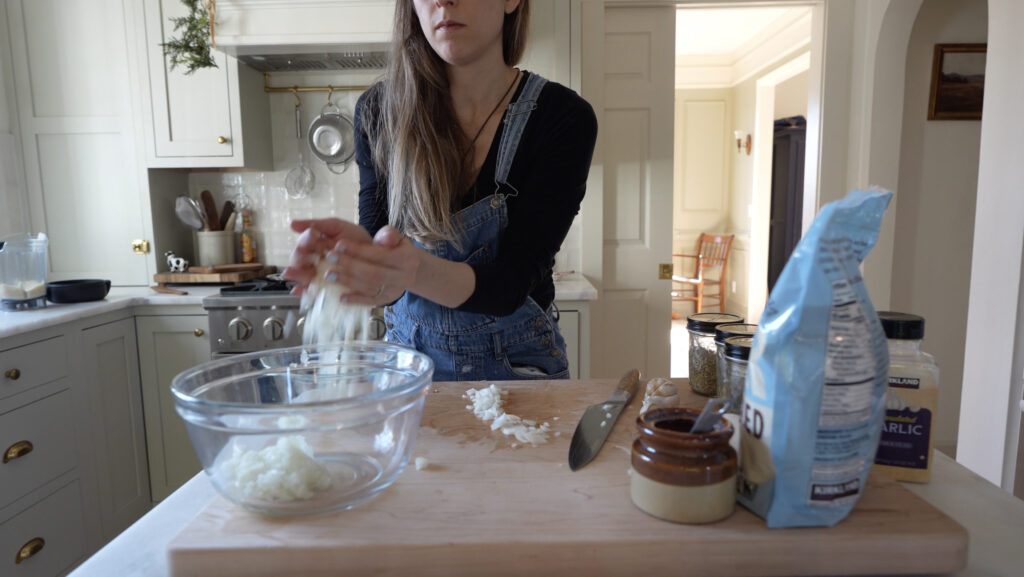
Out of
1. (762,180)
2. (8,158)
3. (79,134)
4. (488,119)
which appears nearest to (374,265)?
(488,119)

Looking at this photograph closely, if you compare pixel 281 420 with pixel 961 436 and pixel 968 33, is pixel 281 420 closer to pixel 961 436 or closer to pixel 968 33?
pixel 961 436

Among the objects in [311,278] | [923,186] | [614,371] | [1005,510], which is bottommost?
[614,371]

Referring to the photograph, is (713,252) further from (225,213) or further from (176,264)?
(176,264)

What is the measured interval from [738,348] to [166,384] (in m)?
2.28

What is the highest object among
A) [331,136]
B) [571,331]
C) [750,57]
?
[750,57]

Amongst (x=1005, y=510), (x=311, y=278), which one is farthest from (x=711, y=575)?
(x=311, y=278)

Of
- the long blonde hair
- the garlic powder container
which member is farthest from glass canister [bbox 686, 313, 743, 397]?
the long blonde hair

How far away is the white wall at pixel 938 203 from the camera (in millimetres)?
2467

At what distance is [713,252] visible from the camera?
20.2 feet

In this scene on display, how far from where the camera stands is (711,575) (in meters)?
0.51

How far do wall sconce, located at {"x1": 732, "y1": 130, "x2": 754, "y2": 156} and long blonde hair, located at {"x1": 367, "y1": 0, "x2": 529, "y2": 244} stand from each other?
5164 mm

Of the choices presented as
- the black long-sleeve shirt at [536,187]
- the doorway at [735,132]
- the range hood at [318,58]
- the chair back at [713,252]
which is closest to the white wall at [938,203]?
the doorway at [735,132]

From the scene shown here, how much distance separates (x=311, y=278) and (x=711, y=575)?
516 millimetres

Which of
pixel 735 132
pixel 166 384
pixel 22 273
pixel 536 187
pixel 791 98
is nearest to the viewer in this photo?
pixel 536 187
